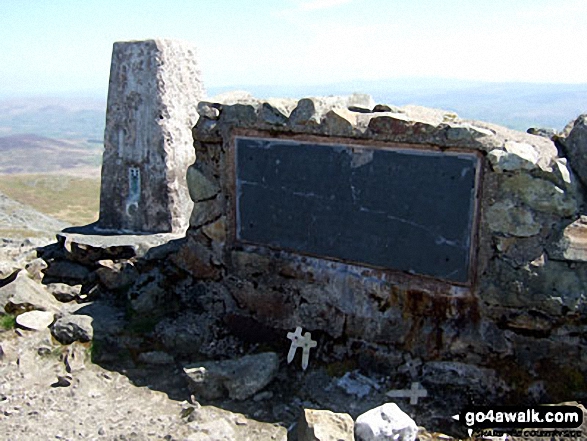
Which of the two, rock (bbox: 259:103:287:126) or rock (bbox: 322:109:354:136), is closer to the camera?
rock (bbox: 322:109:354:136)

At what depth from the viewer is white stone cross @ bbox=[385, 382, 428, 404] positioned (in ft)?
15.0

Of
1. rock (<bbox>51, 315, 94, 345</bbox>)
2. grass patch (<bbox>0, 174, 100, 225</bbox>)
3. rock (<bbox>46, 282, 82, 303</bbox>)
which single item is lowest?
grass patch (<bbox>0, 174, 100, 225</bbox>)

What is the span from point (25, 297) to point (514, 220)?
16.2ft

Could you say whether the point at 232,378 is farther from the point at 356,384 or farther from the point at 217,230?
the point at 217,230

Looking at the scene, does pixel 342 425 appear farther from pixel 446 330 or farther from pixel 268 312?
pixel 268 312

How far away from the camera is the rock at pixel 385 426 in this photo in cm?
386

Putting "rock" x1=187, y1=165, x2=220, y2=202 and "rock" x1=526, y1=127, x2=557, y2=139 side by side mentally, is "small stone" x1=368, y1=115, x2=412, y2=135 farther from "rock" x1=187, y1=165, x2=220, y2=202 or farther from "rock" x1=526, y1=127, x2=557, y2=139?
"rock" x1=187, y1=165, x2=220, y2=202

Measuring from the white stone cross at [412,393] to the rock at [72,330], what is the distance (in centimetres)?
301

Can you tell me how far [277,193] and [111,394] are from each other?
241 centimetres

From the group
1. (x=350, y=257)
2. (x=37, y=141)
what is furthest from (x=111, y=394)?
(x=37, y=141)

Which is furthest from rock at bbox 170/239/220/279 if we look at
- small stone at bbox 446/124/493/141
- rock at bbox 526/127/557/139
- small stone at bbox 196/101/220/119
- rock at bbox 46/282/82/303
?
rock at bbox 526/127/557/139

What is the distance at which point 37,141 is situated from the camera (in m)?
151

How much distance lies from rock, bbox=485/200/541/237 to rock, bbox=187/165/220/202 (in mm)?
2820

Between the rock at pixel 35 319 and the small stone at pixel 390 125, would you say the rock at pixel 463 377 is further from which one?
the rock at pixel 35 319
